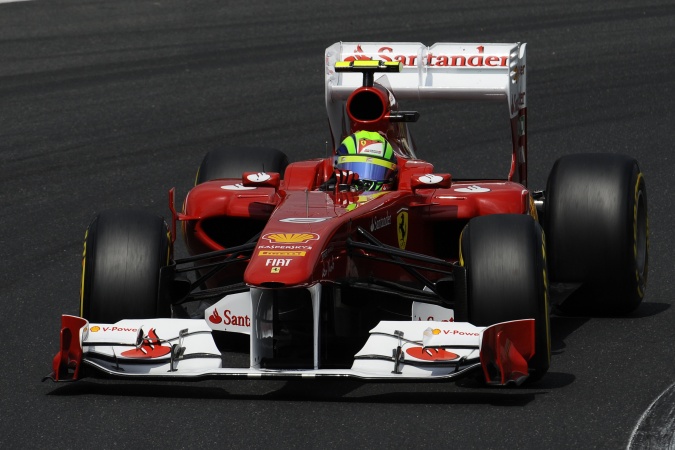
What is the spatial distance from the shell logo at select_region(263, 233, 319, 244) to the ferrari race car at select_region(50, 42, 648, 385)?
0.03 feet

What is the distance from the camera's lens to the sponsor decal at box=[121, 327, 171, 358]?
26.1 feet

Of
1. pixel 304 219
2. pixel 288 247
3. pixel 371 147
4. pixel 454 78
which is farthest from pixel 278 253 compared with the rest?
pixel 454 78

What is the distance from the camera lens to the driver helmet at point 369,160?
9.56m

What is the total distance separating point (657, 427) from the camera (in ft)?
24.5

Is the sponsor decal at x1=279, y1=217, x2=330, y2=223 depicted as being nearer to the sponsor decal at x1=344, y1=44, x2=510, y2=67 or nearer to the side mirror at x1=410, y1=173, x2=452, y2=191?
the side mirror at x1=410, y1=173, x2=452, y2=191

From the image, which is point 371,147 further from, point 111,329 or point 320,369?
point 111,329

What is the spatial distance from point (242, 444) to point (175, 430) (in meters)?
0.39

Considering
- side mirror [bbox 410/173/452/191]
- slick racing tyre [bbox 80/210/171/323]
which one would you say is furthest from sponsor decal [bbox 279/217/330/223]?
side mirror [bbox 410/173/452/191]

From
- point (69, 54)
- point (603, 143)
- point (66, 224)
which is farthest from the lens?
point (69, 54)

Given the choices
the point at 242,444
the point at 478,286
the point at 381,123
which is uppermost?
the point at 381,123

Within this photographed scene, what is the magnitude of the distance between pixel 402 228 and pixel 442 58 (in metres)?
2.46

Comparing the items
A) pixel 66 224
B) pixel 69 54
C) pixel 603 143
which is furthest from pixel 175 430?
pixel 69 54

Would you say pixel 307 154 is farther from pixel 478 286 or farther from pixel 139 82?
pixel 478 286

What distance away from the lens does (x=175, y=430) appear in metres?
7.42
